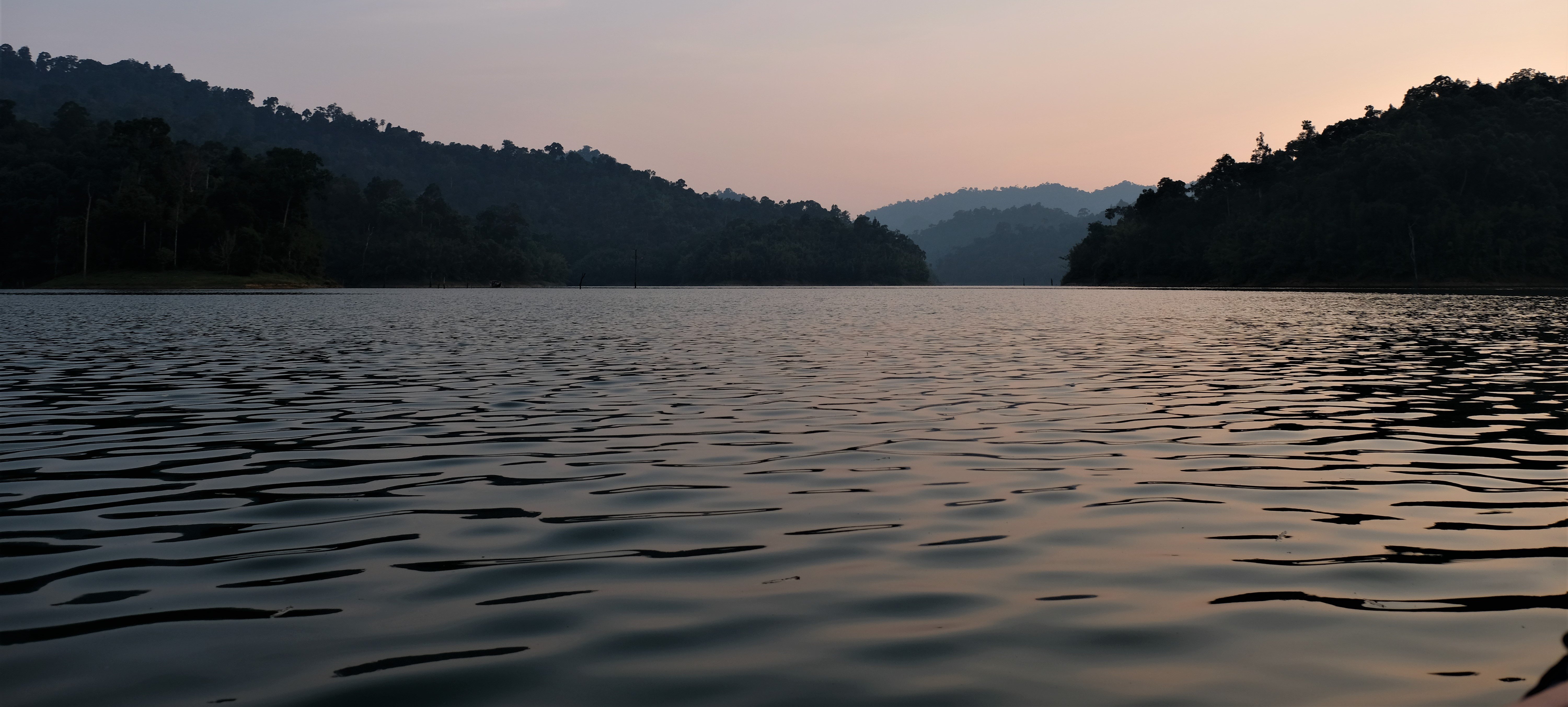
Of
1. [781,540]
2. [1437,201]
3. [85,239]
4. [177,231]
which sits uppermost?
[1437,201]

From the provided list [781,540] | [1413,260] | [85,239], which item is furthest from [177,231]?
[781,540]

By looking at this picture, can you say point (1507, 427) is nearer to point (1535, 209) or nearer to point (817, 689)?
point (817, 689)

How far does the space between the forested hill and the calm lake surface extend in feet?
436

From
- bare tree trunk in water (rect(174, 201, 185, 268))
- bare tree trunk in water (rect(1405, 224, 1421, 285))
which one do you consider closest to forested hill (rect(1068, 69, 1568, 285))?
bare tree trunk in water (rect(1405, 224, 1421, 285))

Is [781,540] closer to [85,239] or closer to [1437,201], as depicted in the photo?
[1437,201]

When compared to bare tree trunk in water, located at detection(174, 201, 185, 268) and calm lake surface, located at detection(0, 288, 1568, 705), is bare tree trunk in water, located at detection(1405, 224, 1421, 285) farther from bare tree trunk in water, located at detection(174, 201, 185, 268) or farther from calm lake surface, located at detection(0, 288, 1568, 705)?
bare tree trunk in water, located at detection(174, 201, 185, 268)

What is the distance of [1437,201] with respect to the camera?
14375cm

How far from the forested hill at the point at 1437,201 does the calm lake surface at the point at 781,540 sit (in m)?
133

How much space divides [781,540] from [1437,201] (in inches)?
6314

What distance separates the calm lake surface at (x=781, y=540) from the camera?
5.80 m

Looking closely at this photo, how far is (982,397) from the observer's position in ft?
64.1

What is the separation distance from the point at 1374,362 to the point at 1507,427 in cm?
1230

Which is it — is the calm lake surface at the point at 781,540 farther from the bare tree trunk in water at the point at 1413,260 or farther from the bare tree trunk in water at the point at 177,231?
the bare tree trunk in water at the point at 177,231

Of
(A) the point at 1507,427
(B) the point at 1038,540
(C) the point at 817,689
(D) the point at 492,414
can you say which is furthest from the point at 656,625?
(A) the point at 1507,427
